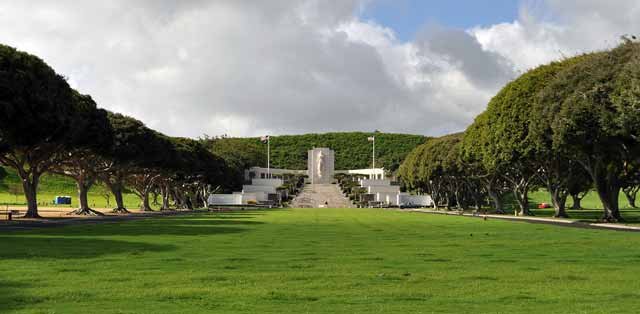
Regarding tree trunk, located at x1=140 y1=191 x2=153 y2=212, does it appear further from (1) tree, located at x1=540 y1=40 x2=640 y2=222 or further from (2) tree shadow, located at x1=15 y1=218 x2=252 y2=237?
(1) tree, located at x1=540 y1=40 x2=640 y2=222

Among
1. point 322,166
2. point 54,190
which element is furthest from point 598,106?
point 322,166

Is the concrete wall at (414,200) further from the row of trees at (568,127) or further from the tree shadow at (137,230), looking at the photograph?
the tree shadow at (137,230)

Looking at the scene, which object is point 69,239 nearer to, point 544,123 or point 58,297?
point 58,297

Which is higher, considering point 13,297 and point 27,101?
point 27,101

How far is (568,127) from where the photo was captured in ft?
146

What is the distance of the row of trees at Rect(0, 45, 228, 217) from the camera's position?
43.0 metres

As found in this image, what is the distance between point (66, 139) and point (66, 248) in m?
28.5

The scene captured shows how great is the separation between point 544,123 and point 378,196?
290 ft

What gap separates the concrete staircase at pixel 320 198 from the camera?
13225cm

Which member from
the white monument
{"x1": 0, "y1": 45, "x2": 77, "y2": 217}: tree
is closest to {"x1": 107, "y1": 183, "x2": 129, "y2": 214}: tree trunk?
{"x1": 0, "y1": 45, "x2": 77, "y2": 217}: tree

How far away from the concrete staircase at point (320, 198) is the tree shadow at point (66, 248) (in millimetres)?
100439

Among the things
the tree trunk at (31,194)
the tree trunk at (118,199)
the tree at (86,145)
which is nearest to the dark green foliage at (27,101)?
the tree at (86,145)

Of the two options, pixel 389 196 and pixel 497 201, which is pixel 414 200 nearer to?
pixel 389 196

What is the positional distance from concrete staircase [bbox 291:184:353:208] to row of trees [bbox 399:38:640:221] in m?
54.3
